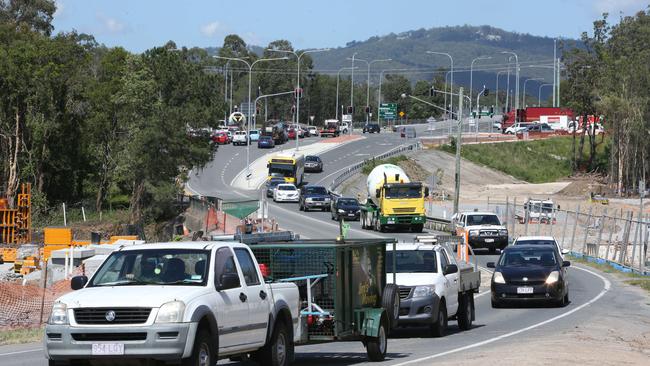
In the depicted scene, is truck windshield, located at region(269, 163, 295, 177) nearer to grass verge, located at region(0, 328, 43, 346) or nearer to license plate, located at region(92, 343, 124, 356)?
grass verge, located at region(0, 328, 43, 346)

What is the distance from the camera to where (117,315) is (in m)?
12.8

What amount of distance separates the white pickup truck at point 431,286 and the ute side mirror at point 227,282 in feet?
24.1

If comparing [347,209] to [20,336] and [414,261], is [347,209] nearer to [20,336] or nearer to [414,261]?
[414,261]

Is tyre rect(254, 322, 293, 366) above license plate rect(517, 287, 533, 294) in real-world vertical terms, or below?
above

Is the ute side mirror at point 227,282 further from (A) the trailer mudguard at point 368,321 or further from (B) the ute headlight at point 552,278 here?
(B) the ute headlight at point 552,278

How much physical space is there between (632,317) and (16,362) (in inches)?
575

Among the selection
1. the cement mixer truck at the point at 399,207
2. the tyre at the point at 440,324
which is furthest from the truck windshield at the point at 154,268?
the cement mixer truck at the point at 399,207

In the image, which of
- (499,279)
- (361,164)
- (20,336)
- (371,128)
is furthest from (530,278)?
(371,128)

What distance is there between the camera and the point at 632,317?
26.8 m

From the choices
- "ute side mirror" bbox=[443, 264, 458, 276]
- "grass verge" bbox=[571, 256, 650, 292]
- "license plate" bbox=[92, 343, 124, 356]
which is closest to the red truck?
"grass verge" bbox=[571, 256, 650, 292]

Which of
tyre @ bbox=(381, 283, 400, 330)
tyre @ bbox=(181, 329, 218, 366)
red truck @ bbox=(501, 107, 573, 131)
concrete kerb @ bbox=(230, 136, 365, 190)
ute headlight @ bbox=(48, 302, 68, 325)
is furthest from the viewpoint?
red truck @ bbox=(501, 107, 573, 131)

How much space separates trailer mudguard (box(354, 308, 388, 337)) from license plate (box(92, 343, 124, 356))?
5021 mm

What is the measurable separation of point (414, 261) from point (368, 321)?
236 inches

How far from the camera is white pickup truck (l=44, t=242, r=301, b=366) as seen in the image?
12.7 metres
